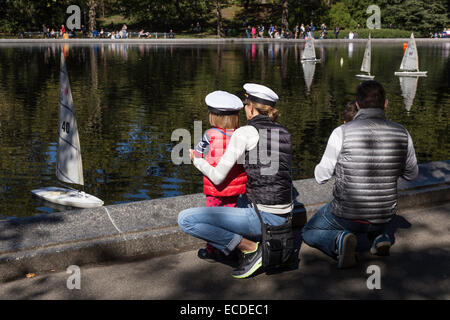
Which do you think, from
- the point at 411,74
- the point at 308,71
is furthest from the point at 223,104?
the point at 308,71

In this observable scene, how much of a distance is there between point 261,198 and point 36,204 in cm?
560

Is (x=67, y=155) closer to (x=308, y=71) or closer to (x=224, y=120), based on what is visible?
(x=224, y=120)

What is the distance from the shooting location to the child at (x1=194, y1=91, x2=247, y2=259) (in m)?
4.50

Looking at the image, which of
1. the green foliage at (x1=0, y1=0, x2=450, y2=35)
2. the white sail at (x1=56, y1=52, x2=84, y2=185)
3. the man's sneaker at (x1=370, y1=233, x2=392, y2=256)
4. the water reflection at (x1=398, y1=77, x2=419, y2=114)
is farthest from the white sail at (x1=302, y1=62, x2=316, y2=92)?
the green foliage at (x1=0, y1=0, x2=450, y2=35)

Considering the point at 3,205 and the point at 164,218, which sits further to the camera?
the point at 3,205

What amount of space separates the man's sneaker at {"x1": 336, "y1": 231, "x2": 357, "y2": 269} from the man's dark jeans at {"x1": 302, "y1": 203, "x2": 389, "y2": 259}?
3.9 inches

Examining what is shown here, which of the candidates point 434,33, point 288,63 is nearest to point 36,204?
point 288,63

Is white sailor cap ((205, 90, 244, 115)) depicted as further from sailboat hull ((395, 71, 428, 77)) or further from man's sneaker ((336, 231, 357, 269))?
sailboat hull ((395, 71, 428, 77))

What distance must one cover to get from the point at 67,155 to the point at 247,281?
14.3 feet

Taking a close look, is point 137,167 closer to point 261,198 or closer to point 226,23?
point 261,198

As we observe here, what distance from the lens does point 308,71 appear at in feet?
103

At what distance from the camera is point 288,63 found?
36375 mm

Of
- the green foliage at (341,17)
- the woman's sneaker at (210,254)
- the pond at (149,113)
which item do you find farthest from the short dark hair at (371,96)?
the green foliage at (341,17)

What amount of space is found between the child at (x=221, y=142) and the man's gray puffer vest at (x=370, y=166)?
2.95 feet
